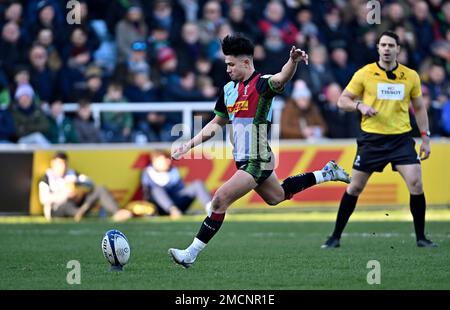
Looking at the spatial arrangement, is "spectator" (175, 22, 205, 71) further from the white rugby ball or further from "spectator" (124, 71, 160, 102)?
the white rugby ball

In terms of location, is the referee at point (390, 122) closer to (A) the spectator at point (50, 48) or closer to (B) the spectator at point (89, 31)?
(A) the spectator at point (50, 48)

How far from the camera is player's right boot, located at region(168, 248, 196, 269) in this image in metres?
10.9

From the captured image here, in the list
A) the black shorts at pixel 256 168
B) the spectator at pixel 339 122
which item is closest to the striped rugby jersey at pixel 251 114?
the black shorts at pixel 256 168

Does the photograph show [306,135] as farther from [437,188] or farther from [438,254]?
[438,254]

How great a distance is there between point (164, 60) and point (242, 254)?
9.13m

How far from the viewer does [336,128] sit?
70.7 ft

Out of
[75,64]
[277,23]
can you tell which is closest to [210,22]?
[277,23]

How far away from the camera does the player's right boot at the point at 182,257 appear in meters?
10.9

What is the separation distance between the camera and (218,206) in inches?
428

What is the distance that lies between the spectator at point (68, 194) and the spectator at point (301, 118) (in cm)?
366

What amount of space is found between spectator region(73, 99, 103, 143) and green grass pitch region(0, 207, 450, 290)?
6.79 feet

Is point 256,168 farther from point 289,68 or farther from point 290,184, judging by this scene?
point 289,68

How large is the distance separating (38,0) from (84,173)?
3.96m

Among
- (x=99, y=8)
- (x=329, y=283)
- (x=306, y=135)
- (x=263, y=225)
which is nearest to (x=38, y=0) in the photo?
(x=99, y=8)
